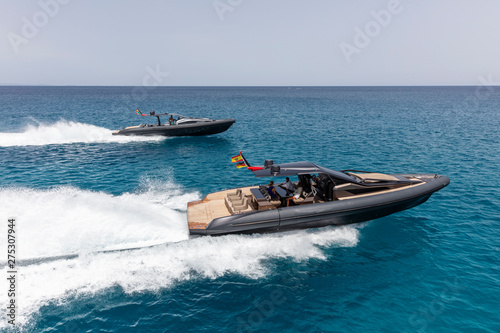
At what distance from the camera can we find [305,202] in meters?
14.0

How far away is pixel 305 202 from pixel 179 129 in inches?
1066

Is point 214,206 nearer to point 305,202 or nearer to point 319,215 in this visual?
point 305,202

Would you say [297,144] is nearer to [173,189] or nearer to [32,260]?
[173,189]

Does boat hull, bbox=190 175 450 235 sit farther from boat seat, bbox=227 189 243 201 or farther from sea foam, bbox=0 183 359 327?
boat seat, bbox=227 189 243 201

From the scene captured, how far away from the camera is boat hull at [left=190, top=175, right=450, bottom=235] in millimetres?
12945

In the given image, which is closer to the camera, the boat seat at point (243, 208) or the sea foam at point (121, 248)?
the sea foam at point (121, 248)

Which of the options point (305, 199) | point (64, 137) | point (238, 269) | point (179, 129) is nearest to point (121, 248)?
point (238, 269)

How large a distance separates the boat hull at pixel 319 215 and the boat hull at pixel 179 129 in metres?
26.7

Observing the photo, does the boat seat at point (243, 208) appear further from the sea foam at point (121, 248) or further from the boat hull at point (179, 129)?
the boat hull at point (179, 129)

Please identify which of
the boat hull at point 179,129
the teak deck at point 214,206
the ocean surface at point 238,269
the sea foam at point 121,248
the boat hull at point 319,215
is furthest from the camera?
the boat hull at point 179,129

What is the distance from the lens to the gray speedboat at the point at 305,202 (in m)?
13.1

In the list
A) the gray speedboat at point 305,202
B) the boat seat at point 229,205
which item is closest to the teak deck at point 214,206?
the gray speedboat at point 305,202

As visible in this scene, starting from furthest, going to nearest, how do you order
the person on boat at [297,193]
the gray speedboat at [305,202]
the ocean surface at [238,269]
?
the person on boat at [297,193] → the gray speedboat at [305,202] → the ocean surface at [238,269]

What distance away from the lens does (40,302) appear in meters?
9.56
